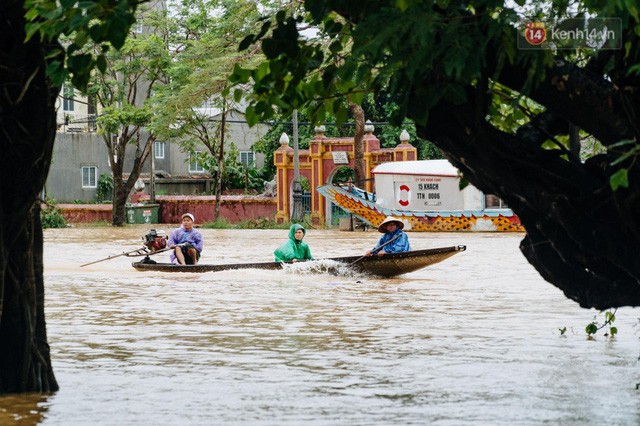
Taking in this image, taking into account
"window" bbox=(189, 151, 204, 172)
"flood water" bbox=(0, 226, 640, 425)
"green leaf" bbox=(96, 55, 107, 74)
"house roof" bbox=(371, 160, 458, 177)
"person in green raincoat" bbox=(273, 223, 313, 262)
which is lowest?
"flood water" bbox=(0, 226, 640, 425)

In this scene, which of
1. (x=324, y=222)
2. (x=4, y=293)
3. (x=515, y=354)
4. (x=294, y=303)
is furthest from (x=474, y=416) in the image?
(x=324, y=222)

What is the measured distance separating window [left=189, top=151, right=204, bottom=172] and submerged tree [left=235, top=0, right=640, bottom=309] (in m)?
38.8

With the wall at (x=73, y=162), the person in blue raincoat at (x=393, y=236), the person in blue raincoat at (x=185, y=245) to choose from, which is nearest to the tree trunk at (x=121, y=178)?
the wall at (x=73, y=162)

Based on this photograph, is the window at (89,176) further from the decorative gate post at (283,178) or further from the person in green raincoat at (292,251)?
the person in green raincoat at (292,251)

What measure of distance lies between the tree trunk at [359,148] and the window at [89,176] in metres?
15.1

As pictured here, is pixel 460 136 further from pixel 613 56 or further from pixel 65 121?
pixel 65 121

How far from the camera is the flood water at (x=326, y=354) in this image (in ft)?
24.8

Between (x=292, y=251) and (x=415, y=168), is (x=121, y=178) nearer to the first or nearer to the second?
(x=415, y=168)

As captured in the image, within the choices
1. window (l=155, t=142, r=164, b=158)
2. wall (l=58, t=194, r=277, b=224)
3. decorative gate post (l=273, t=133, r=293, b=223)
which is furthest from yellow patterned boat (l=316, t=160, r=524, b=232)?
window (l=155, t=142, r=164, b=158)

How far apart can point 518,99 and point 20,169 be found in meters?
3.46

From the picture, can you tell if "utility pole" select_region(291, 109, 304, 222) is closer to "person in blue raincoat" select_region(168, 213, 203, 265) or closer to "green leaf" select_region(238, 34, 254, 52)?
"person in blue raincoat" select_region(168, 213, 203, 265)

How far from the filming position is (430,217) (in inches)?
1419

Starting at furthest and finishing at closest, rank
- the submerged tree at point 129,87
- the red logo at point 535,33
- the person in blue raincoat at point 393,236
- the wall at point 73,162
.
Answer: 1. the wall at point 73,162
2. the submerged tree at point 129,87
3. the person in blue raincoat at point 393,236
4. the red logo at point 535,33

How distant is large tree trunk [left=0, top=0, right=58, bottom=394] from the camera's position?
275 inches
